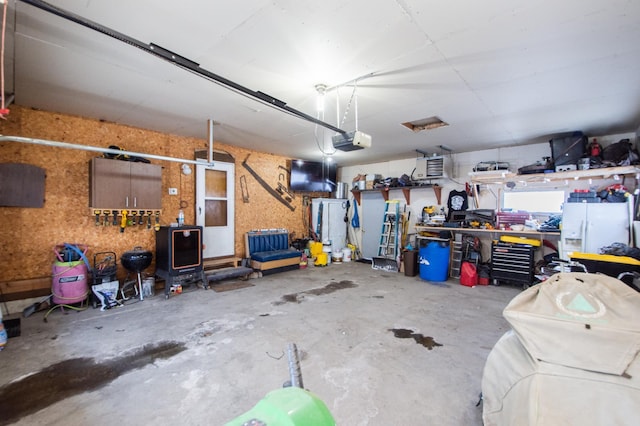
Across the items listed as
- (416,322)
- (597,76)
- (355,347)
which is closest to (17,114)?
(355,347)

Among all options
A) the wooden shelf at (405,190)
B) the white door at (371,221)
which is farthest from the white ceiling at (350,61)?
the white door at (371,221)

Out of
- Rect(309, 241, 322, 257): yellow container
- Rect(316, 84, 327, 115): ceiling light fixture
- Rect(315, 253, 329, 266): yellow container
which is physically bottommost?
Rect(315, 253, 329, 266): yellow container

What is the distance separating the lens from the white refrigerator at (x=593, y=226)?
3762mm

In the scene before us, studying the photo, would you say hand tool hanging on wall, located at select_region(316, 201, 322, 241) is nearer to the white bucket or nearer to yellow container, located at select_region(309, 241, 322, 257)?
yellow container, located at select_region(309, 241, 322, 257)

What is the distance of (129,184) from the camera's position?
13.7ft

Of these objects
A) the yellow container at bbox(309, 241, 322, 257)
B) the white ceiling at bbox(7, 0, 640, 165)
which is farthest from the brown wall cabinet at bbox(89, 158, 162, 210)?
the yellow container at bbox(309, 241, 322, 257)

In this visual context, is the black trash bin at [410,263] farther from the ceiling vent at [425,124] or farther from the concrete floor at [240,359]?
the ceiling vent at [425,124]

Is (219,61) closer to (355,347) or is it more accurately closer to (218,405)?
(218,405)

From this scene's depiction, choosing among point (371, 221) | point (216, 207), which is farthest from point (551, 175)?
point (216, 207)

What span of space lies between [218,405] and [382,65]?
3097mm

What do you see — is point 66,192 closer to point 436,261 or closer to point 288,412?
point 288,412

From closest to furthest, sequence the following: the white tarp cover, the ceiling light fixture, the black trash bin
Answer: the white tarp cover → the ceiling light fixture → the black trash bin

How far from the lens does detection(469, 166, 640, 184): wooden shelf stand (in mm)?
4017

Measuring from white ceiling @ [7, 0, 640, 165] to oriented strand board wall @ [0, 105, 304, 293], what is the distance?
1.05 feet
